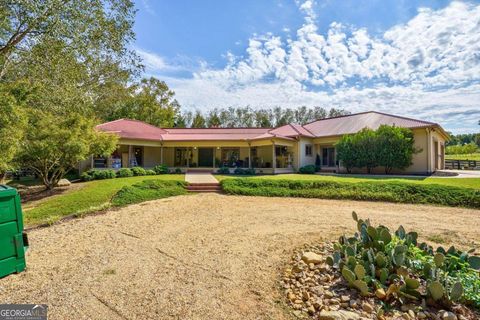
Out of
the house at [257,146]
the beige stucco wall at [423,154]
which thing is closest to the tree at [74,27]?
the house at [257,146]

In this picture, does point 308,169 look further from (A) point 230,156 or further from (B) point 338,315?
(B) point 338,315

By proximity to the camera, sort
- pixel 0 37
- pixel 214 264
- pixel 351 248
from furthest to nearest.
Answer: pixel 0 37, pixel 214 264, pixel 351 248

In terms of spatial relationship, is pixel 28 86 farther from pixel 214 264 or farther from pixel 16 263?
pixel 214 264

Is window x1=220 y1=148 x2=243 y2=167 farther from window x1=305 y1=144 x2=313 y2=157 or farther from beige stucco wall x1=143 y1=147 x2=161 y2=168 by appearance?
window x1=305 y1=144 x2=313 y2=157

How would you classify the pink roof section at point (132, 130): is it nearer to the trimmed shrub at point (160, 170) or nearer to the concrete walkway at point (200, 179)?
the trimmed shrub at point (160, 170)

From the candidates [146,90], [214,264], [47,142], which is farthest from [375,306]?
[146,90]

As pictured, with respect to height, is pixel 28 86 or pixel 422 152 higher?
pixel 28 86

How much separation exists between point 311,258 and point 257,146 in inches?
836

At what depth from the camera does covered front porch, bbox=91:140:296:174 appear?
23391 mm

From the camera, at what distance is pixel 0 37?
8438 millimetres

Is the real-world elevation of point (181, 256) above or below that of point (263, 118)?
below

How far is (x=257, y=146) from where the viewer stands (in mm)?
25719

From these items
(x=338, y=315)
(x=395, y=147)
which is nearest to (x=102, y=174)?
(x=338, y=315)

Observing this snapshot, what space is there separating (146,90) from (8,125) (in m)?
31.6
